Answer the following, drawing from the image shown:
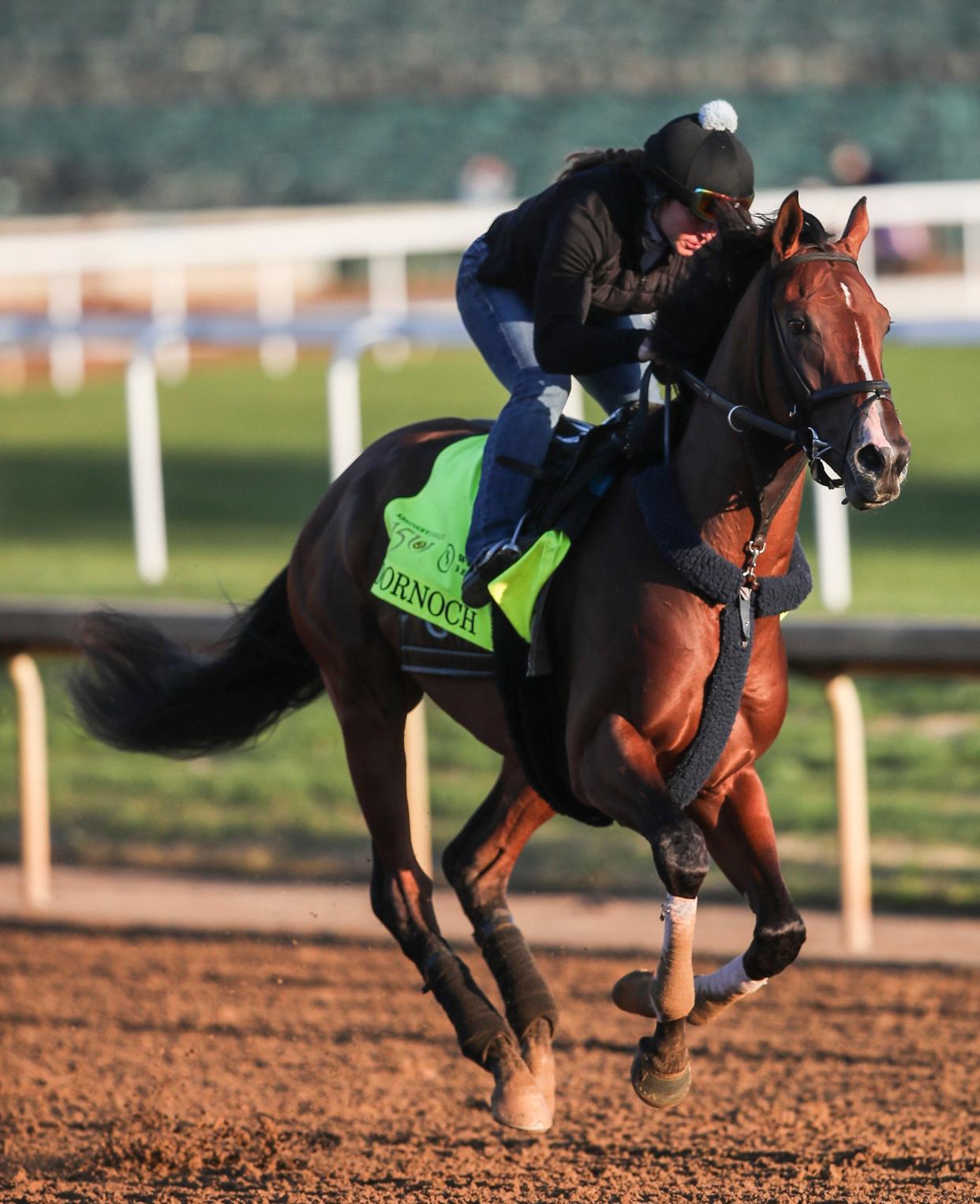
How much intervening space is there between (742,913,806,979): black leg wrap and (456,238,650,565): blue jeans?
1.03 m

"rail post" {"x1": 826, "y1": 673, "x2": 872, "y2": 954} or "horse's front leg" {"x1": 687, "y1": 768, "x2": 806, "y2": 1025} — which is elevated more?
"rail post" {"x1": 826, "y1": 673, "x2": 872, "y2": 954}

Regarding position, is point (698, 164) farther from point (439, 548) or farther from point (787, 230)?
point (439, 548)

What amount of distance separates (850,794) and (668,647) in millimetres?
2363

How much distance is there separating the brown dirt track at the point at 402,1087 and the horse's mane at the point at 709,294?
1727 millimetres

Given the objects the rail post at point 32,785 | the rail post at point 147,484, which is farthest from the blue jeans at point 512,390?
the rail post at point 147,484

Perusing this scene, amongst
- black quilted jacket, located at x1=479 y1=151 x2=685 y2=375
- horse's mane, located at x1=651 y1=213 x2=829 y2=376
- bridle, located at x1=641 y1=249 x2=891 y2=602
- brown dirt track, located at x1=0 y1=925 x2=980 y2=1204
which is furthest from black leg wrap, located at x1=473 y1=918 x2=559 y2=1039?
horse's mane, located at x1=651 y1=213 x2=829 y2=376

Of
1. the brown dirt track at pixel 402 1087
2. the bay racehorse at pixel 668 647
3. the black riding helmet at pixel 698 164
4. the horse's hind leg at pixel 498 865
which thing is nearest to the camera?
the bay racehorse at pixel 668 647

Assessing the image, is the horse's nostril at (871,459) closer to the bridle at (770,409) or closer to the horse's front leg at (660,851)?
the bridle at (770,409)

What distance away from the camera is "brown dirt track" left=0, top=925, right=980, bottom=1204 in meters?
4.24

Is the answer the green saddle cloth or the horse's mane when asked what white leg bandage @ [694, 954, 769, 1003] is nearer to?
the green saddle cloth

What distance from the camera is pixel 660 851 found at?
373cm

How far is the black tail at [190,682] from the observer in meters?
5.41

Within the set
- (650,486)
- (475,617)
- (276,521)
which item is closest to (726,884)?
(475,617)

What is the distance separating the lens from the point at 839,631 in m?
5.97
